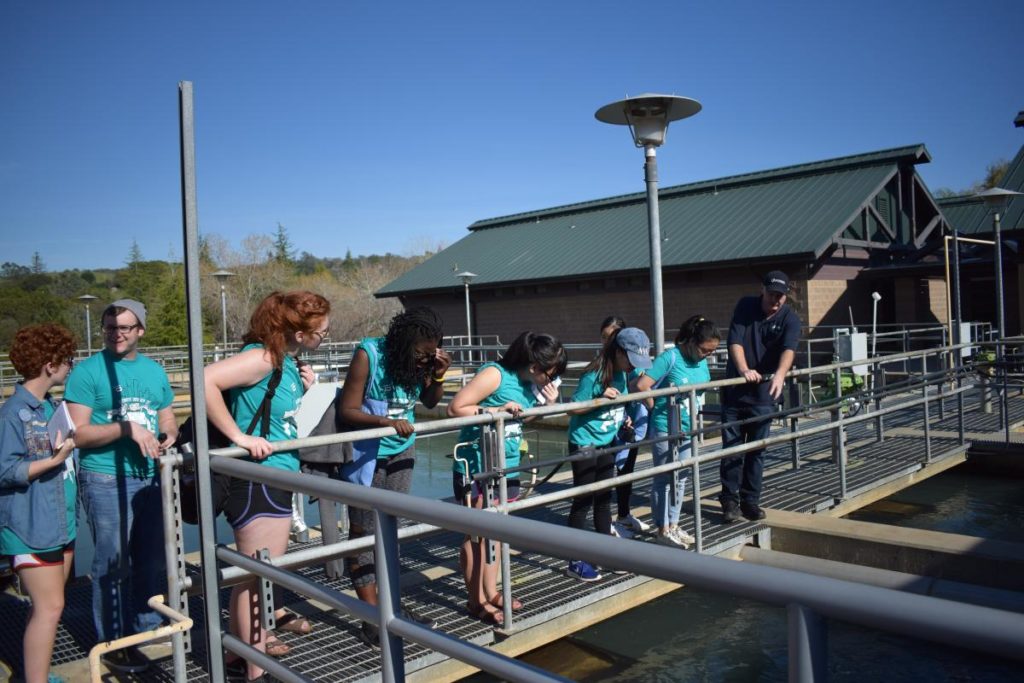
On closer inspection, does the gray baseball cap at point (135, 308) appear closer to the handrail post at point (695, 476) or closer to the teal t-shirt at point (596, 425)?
the teal t-shirt at point (596, 425)

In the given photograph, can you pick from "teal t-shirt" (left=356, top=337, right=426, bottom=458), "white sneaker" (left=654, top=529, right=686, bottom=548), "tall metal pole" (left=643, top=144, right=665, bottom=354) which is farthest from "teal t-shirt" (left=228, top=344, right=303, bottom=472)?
"tall metal pole" (left=643, top=144, right=665, bottom=354)

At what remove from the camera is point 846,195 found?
22547 mm

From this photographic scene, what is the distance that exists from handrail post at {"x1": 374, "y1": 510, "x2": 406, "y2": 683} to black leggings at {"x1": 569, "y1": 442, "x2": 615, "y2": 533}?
3004mm

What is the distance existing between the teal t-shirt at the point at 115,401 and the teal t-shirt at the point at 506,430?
5.17 feet

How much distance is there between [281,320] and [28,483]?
1.25 meters

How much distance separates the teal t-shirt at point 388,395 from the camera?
163 inches

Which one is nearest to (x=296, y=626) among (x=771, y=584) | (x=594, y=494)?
(x=594, y=494)

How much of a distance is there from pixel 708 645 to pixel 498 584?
1246mm

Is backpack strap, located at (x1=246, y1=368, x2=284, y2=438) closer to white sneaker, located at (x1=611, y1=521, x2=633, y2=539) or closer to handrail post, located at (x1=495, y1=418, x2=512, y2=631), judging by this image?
handrail post, located at (x1=495, y1=418, x2=512, y2=631)

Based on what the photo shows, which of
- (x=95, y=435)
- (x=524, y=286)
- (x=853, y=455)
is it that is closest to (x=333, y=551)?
(x=95, y=435)

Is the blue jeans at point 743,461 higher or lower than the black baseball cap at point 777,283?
lower

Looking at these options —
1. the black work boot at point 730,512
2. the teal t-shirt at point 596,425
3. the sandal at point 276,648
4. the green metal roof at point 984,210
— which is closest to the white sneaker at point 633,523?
the black work boot at point 730,512

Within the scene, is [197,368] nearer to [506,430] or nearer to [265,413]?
[265,413]

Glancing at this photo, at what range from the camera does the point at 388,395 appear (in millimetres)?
4215
